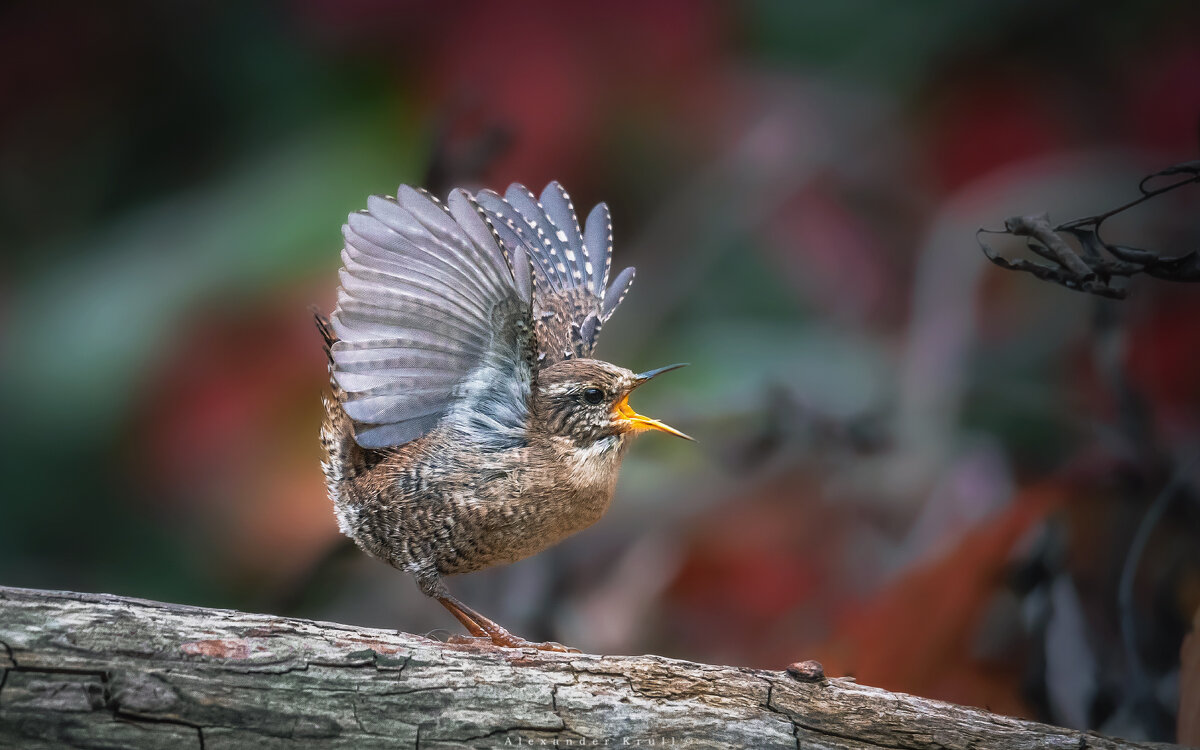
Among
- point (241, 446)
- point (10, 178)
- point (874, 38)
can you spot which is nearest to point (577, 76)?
point (874, 38)

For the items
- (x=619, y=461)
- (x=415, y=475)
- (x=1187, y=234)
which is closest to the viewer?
(x=415, y=475)

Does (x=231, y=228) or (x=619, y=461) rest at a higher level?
(x=231, y=228)

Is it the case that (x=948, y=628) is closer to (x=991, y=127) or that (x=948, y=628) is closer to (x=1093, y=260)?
(x=1093, y=260)

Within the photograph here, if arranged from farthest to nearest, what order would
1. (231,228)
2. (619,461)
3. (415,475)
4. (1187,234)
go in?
(231,228)
(1187,234)
(619,461)
(415,475)

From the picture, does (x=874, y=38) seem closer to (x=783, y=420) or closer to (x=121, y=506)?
A: (x=783, y=420)

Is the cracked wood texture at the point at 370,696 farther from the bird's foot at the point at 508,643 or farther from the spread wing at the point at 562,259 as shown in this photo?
the spread wing at the point at 562,259

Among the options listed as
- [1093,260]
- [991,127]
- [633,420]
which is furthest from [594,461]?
[991,127]
